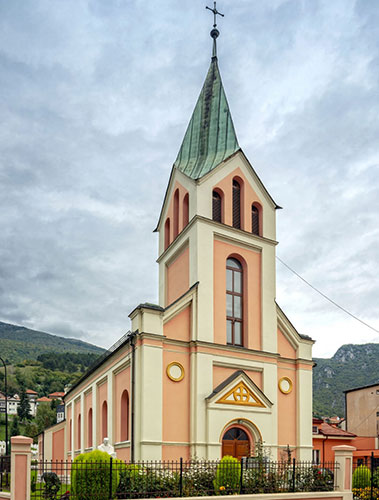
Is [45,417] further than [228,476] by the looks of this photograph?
Yes

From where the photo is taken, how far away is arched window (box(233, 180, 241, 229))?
2682cm

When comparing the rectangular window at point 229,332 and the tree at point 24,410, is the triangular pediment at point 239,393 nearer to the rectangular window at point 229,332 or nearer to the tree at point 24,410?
the rectangular window at point 229,332

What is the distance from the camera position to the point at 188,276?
1009 inches

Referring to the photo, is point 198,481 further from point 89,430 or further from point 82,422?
point 82,422

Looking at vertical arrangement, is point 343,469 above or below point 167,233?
below

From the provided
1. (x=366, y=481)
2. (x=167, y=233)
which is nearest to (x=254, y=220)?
(x=167, y=233)

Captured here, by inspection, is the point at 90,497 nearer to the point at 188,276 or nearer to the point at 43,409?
the point at 188,276

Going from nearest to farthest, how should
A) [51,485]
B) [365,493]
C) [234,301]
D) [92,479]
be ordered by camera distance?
[92,479] → [51,485] → [365,493] → [234,301]

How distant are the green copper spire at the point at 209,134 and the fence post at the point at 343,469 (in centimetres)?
1406

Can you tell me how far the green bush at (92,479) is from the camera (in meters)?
15.1

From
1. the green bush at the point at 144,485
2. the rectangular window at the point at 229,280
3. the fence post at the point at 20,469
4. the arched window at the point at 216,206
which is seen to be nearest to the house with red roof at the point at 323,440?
the rectangular window at the point at 229,280

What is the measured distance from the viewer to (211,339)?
2398 cm

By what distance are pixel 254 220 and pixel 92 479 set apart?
1604 cm

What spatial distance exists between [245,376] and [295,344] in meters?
4.27
